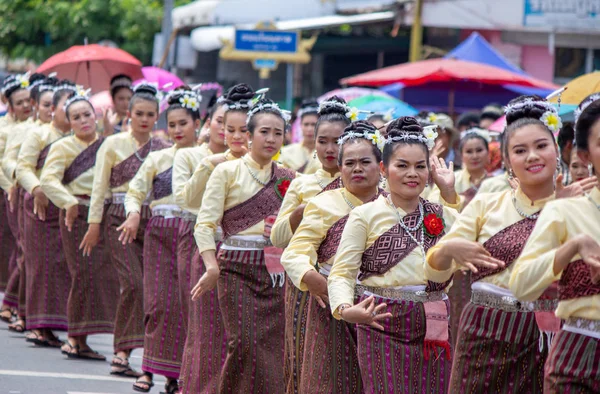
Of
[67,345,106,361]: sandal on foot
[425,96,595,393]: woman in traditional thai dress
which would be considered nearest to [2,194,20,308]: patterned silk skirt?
[67,345,106,361]: sandal on foot

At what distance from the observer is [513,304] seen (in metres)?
5.19

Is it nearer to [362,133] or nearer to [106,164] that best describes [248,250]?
[362,133]

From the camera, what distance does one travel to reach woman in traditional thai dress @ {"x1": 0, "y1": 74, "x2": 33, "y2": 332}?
11.9m

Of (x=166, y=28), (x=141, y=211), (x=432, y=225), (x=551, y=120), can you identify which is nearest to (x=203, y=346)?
(x=141, y=211)

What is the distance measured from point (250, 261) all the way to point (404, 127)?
1.92 metres

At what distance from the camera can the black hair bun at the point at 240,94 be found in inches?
320

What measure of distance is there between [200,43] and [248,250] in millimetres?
16463

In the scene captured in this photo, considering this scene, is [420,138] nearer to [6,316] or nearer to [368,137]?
[368,137]

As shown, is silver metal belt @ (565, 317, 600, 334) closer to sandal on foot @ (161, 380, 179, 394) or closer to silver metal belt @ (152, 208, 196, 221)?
silver metal belt @ (152, 208, 196, 221)

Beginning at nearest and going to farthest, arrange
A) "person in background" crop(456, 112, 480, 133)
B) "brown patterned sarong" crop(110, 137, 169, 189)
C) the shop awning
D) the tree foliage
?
1. "brown patterned sarong" crop(110, 137, 169, 189)
2. "person in background" crop(456, 112, 480, 133)
3. the shop awning
4. the tree foliage

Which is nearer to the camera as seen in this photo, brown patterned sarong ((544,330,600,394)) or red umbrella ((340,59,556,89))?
brown patterned sarong ((544,330,600,394))

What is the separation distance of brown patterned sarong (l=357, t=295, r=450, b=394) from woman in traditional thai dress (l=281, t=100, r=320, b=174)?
6643 mm

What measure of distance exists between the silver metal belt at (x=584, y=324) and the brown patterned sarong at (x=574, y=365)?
0.10 feet

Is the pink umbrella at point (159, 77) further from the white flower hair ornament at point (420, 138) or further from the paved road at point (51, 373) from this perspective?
the white flower hair ornament at point (420, 138)
